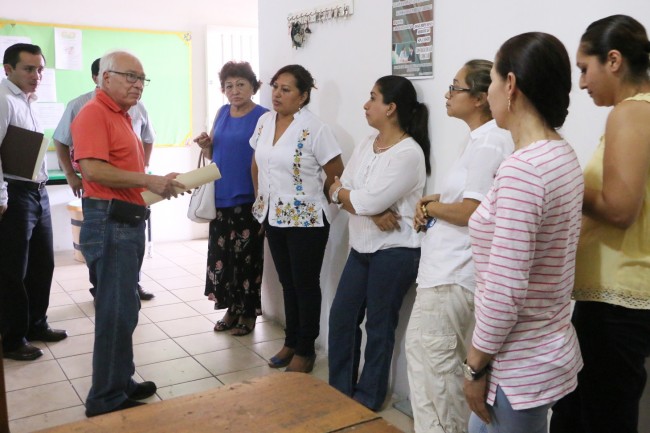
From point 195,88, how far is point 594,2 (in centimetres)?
472

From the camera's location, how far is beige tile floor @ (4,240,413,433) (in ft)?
8.62

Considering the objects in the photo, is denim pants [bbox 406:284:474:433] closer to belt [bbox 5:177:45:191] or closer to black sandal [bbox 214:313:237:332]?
black sandal [bbox 214:313:237:332]

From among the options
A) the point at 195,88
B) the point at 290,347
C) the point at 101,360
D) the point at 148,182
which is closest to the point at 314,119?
the point at 148,182

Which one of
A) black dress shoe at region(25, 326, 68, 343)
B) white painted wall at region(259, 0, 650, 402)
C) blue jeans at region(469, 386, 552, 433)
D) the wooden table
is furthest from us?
black dress shoe at region(25, 326, 68, 343)

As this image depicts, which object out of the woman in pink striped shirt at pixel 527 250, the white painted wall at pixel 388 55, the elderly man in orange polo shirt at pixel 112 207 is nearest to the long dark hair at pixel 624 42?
the woman in pink striped shirt at pixel 527 250

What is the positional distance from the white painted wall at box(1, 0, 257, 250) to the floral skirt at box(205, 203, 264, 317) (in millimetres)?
2576

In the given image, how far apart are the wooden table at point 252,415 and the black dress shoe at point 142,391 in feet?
5.28

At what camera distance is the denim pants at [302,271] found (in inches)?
112

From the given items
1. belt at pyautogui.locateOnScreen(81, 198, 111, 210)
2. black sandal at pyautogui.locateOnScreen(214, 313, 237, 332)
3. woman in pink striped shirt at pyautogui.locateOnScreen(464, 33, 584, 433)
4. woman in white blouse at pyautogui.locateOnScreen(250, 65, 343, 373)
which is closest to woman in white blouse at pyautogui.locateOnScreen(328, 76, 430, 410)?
woman in white blouse at pyautogui.locateOnScreen(250, 65, 343, 373)

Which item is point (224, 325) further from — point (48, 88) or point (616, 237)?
point (48, 88)

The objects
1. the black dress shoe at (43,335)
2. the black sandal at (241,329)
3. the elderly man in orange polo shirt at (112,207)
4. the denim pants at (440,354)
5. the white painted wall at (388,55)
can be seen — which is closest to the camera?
the white painted wall at (388,55)

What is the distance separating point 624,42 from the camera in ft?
4.36

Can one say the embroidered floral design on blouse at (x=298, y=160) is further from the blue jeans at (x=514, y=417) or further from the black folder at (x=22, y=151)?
the blue jeans at (x=514, y=417)

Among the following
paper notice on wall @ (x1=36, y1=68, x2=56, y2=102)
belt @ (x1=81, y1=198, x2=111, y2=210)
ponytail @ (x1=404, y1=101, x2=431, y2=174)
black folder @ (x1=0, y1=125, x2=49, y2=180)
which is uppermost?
paper notice on wall @ (x1=36, y1=68, x2=56, y2=102)
